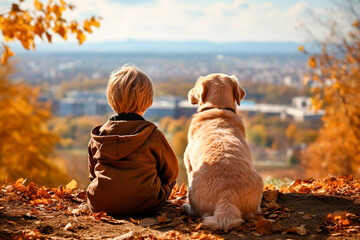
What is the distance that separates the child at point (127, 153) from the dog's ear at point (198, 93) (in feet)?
3.73

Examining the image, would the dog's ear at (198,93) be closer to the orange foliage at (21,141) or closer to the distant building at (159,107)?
the orange foliage at (21,141)

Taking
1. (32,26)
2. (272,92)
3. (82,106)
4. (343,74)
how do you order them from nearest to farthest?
(32,26)
(343,74)
(272,92)
(82,106)

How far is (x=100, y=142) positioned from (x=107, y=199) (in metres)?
0.66

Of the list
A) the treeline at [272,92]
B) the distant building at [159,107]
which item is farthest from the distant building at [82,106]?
the treeline at [272,92]

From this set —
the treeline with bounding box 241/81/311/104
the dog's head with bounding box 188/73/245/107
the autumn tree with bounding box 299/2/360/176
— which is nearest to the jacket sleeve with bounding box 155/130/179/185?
the dog's head with bounding box 188/73/245/107

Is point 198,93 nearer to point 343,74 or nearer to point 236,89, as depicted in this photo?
point 236,89

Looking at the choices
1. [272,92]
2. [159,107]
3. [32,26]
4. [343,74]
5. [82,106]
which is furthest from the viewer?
[82,106]

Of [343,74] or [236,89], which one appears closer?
[236,89]

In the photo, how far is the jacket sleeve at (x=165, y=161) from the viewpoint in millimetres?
4720

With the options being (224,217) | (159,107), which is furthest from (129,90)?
(159,107)

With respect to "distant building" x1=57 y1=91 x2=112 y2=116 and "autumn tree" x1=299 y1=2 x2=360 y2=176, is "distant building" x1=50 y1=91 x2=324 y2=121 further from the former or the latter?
"autumn tree" x1=299 y1=2 x2=360 y2=176

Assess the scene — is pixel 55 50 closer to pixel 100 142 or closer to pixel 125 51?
pixel 125 51

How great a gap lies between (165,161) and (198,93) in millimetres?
1372

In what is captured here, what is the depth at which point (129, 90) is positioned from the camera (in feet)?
15.0
